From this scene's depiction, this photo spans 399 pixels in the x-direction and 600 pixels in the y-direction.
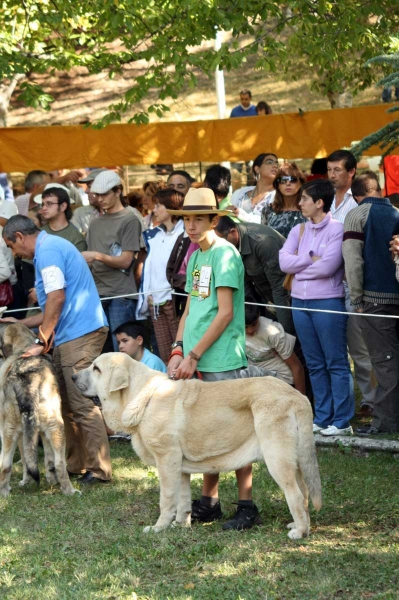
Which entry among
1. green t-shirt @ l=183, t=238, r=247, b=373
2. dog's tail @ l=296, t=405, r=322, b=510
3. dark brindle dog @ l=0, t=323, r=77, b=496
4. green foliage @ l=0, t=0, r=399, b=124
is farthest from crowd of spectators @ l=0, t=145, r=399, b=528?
green foliage @ l=0, t=0, r=399, b=124

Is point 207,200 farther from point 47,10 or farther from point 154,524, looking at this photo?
point 47,10

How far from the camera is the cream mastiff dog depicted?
5.90m

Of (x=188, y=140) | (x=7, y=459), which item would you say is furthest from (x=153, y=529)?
(x=188, y=140)

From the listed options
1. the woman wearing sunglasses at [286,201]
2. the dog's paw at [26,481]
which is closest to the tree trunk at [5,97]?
the woman wearing sunglasses at [286,201]

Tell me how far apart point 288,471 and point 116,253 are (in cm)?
449

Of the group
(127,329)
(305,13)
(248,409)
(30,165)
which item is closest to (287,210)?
(127,329)

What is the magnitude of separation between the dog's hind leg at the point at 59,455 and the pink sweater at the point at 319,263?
258 cm

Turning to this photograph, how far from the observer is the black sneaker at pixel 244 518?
20.5 ft

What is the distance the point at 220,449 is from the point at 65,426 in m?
2.57

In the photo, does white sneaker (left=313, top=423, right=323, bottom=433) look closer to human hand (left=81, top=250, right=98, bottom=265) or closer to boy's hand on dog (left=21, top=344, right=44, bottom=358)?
boy's hand on dog (left=21, top=344, right=44, bottom=358)

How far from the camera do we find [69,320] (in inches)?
307

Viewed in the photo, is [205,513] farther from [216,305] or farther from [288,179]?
[288,179]

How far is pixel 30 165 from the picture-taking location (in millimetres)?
13469

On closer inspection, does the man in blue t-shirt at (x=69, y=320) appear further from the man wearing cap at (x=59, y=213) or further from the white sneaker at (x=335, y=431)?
the white sneaker at (x=335, y=431)
